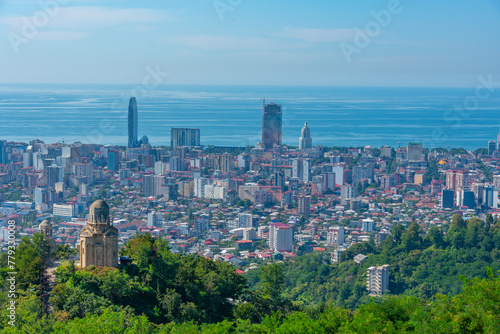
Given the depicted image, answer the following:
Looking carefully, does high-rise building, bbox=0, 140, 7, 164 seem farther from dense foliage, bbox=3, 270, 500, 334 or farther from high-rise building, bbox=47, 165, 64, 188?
dense foliage, bbox=3, 270, 500, 334

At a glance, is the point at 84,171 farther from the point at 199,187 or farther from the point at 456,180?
the point at 456,180

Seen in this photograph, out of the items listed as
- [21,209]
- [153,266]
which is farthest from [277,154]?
[153,266]

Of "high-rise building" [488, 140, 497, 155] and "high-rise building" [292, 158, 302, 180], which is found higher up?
"high-rise building" [488, 140, 497, 155]

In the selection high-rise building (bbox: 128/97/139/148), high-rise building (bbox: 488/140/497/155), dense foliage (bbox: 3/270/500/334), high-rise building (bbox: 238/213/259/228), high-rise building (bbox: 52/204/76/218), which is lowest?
high-rise building (bbox: 238/213/259/228)

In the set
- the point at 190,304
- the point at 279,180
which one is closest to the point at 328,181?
the point at 279,180

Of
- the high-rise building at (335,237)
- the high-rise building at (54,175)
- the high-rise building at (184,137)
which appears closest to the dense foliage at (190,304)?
the high-rise building at (335,237)

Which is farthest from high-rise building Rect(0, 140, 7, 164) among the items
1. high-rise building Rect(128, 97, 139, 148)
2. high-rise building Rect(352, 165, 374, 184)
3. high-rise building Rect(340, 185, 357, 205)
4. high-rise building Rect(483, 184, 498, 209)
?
high-rise building Rect(483, 184, 498, 209)

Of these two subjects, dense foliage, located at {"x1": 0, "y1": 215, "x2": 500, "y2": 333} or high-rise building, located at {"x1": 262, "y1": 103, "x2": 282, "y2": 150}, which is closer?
dense foliage, located at {"x1": 0, "y1": 215, "x2": 500, "y2": 333}
